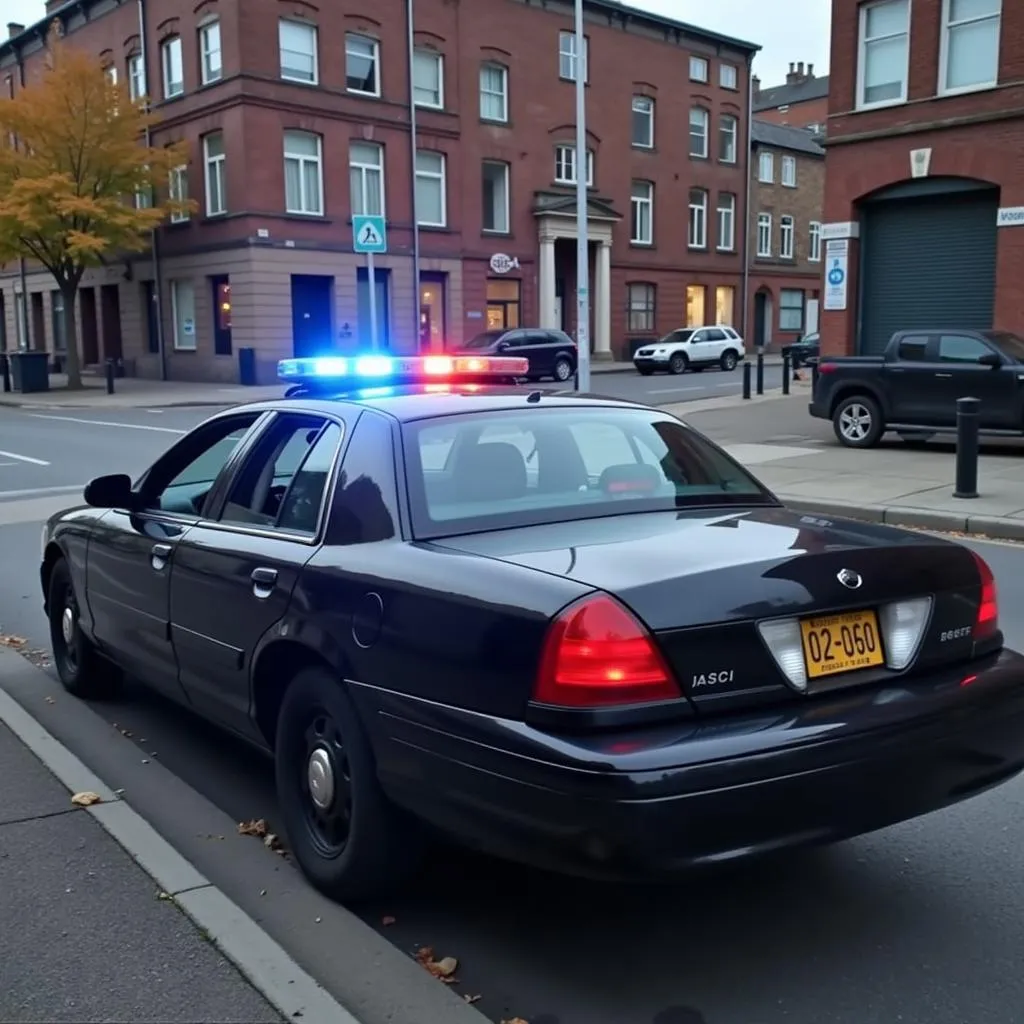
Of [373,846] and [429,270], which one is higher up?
[429,270]

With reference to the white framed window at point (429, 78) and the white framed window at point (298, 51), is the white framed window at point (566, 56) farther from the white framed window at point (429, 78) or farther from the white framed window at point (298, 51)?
the white framed window at point (298, 51)

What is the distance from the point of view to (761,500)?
4250 mm

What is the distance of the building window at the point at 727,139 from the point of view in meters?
48.3

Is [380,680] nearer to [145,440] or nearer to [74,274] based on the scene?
[145,440]

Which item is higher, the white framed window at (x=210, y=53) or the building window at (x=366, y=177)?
the white framed window at (x=210, y=53)

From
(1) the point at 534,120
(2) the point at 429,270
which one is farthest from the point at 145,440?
(1) the point at 534,120

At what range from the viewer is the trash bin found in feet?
109

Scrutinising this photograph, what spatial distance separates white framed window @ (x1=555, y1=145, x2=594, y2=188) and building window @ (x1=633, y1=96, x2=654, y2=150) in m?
2.97

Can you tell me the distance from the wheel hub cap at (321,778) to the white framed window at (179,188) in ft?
112

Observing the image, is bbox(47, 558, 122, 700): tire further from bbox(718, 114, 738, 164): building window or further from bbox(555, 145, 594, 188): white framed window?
bbox(718, 114, 738, 164): building window

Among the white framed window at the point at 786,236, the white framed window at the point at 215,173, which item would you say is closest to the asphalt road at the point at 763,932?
the white framed window at the point at 215,173

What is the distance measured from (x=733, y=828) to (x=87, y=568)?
366 centimetres

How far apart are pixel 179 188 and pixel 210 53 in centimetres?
442

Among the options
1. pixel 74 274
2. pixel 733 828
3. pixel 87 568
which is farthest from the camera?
pixel 74 274
